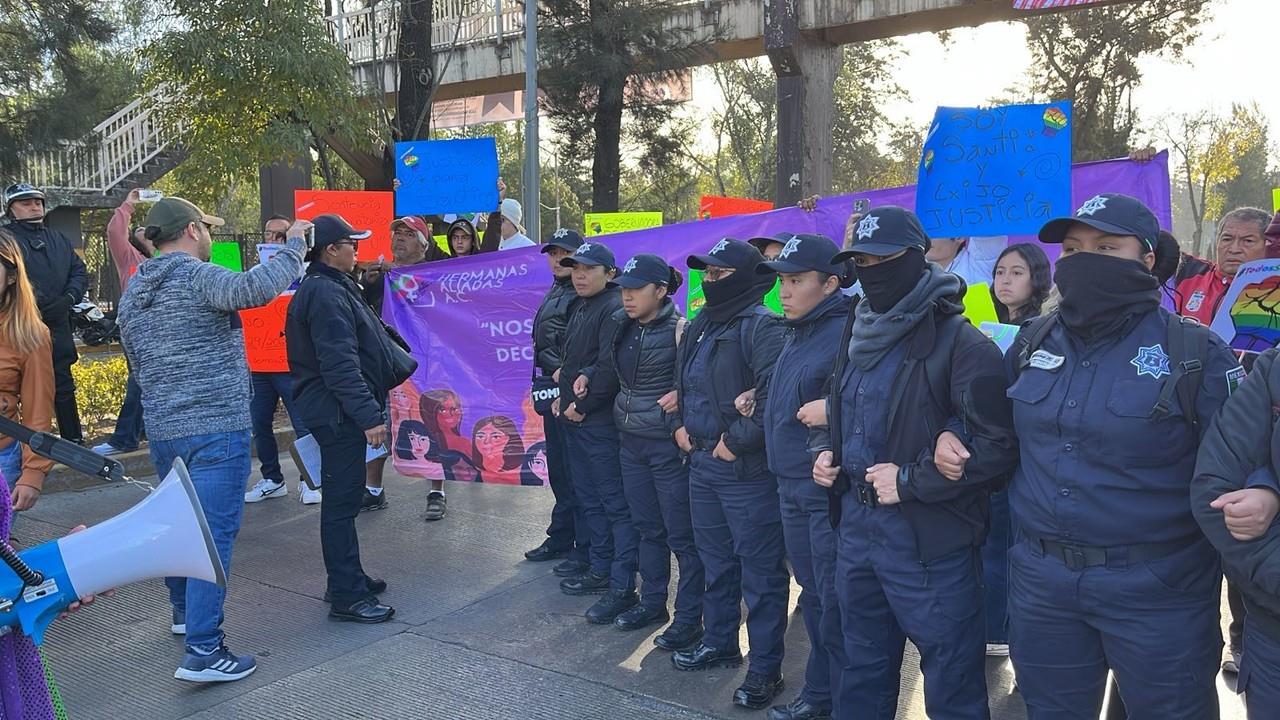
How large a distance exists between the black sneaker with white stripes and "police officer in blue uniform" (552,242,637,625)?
1.64 metres

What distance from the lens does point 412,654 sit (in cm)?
454

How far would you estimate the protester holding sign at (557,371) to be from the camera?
18.0ft

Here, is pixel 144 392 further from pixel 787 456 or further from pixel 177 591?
pixel 787 456

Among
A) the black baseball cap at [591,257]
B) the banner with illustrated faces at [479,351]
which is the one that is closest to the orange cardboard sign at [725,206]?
the banner with illustrated faces at [479,351]

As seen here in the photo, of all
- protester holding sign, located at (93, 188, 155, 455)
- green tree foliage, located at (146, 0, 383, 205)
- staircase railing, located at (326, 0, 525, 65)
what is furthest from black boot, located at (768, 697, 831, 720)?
staircase railing, located at (326, 0, 525, 65)

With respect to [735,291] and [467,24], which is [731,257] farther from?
[467,24]

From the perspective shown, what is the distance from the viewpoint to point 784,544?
12.8 feet

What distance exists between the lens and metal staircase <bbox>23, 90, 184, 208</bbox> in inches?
695

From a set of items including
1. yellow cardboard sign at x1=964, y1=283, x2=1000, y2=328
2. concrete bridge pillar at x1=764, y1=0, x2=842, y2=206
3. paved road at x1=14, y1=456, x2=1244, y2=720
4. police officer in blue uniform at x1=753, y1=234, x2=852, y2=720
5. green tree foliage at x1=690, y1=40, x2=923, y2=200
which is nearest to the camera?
police officer in blue uniform at x1=753, y1=234, x2=852, y2=720

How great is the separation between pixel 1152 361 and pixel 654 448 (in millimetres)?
2446

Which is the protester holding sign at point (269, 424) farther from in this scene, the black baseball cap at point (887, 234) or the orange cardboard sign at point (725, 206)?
the orange cardboard sign at point (725, 206)

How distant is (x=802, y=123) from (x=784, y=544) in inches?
279

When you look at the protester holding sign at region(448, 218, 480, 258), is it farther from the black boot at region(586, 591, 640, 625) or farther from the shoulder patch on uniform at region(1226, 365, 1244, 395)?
the shoulder patch on uniform at region(1226, 365, 1244, 395)

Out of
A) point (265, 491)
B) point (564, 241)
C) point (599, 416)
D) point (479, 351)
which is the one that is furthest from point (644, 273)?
point (265, 491)
